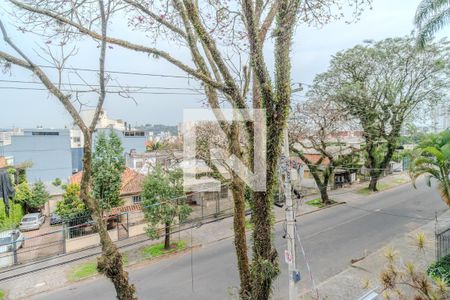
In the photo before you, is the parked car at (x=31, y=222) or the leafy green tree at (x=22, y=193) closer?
the parked car at (x=31, y=222)

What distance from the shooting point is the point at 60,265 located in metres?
11.6

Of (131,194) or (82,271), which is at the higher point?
(131,194)

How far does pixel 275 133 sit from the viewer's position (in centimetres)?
289

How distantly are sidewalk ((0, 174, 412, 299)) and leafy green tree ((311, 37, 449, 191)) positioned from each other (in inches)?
260

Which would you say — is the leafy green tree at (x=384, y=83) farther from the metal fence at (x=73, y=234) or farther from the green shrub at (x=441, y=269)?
the green shrub at (x=441, y=269)

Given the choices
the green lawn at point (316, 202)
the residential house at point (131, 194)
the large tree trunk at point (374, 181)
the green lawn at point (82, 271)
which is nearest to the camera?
the green lawn at point (82, 271)

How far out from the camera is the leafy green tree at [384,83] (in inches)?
661

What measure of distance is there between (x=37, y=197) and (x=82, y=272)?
1040 cm

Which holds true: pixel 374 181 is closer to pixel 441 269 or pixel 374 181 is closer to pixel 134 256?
pixel 441 269

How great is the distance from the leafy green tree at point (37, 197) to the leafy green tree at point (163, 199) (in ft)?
34.7

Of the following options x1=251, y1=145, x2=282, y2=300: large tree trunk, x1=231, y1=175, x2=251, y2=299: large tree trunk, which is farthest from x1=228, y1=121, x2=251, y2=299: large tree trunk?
x1=251, y1=145, x2=282, y2=300: large tree trunk

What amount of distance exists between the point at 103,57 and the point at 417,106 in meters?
19.9

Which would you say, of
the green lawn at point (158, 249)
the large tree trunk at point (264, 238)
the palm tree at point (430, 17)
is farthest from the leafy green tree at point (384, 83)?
the large tree trunk at point (264, 238)

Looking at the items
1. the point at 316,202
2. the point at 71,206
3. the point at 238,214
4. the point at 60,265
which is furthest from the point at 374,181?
the point at 238,214
